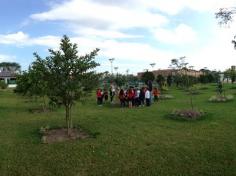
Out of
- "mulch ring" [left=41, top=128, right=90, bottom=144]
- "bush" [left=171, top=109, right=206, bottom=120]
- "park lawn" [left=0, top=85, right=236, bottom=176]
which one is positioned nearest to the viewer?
"park lawn" [left=0, top=85, right=236, bottom=176]

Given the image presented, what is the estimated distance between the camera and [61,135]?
11.2 m

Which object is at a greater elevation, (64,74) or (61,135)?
(64,74)

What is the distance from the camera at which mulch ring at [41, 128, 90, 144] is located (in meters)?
10.5

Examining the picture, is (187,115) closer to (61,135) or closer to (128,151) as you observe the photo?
(128,151)

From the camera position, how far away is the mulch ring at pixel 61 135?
1051 centimetres

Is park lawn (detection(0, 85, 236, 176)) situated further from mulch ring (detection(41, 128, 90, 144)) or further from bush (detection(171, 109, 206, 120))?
bush (detection(171, 109, 206, 120))

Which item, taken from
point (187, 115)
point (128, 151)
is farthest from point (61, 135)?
point (187, 115)

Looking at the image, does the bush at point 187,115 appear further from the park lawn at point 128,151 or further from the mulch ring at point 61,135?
the mulch ring at point 61,135

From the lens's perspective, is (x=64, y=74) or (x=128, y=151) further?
(x=64, y=74)

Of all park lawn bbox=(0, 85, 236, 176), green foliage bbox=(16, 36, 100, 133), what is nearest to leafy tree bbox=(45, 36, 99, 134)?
green foliage bbox=(16, 36, 100, 133)

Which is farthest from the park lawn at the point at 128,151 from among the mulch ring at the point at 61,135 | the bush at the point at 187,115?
the bush at the point at 187,115

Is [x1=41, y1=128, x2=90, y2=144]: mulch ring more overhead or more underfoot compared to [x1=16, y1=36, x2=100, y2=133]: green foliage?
more underfoot

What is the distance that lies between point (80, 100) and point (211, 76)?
2391 inches

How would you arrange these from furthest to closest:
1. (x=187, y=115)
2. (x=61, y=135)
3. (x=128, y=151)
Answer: (x=187, y=115) → (x=61, y=135) → (x=128, y=151)
